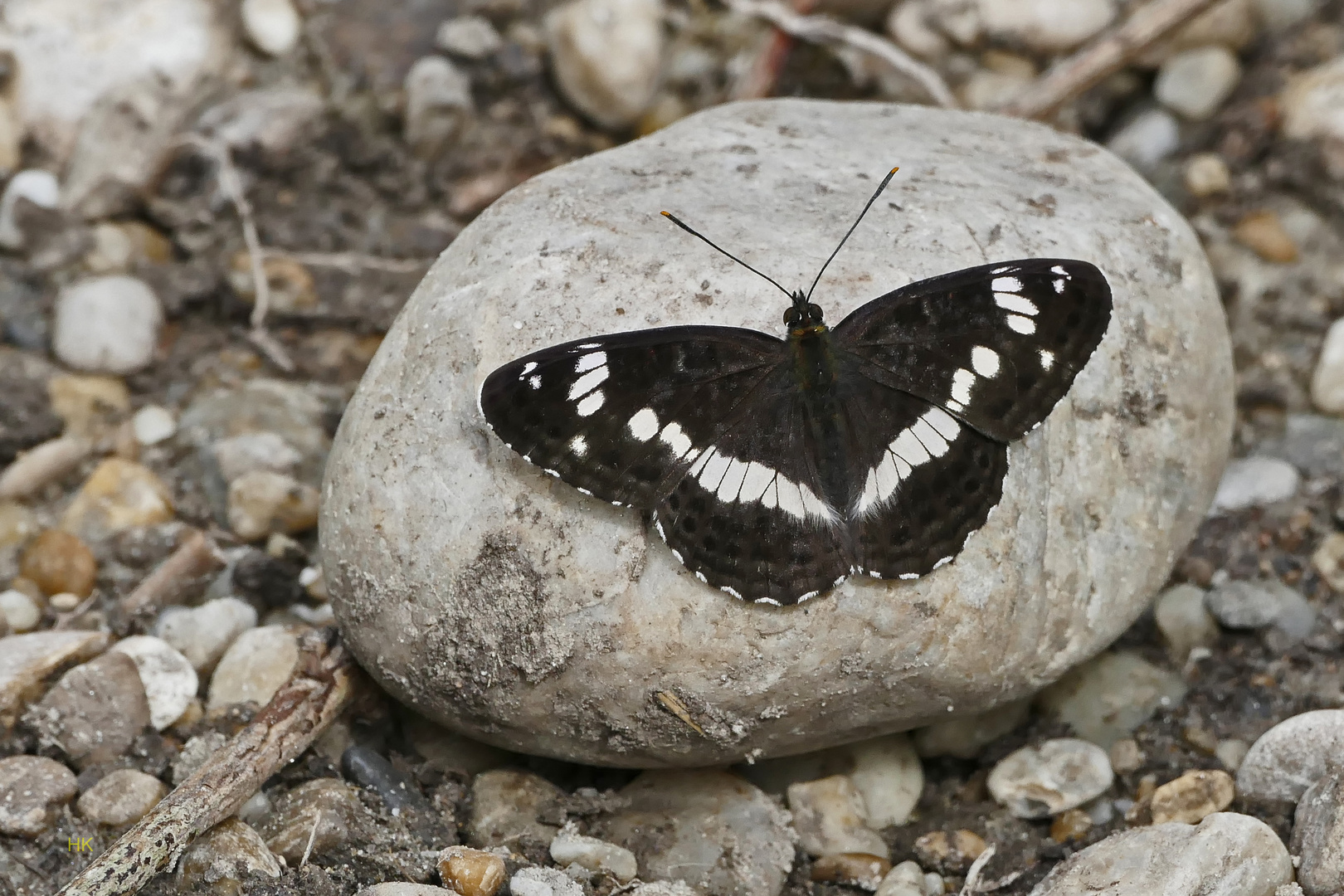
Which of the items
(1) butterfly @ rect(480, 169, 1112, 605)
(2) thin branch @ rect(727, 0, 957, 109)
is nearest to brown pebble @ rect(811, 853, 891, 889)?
(1) butterfly @ rect(480, 169, 1112, 605)

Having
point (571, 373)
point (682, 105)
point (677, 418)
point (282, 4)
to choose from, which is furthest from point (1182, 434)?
point (282, 4)

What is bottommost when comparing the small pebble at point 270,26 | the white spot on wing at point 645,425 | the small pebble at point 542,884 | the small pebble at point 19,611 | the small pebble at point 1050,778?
the small pebble at point 19,611

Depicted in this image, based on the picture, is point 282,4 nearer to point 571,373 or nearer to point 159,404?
point 159,404

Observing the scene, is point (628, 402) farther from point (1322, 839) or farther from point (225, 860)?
point (1322, 839)

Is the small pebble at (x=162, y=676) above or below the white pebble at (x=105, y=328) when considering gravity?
below

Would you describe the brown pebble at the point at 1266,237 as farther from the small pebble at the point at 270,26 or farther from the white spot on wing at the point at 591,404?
the small pebble at the point at 270,26

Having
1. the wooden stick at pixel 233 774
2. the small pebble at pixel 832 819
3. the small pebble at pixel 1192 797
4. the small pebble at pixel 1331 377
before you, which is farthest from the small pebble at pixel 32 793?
the small pebble at pixel 1331 377
